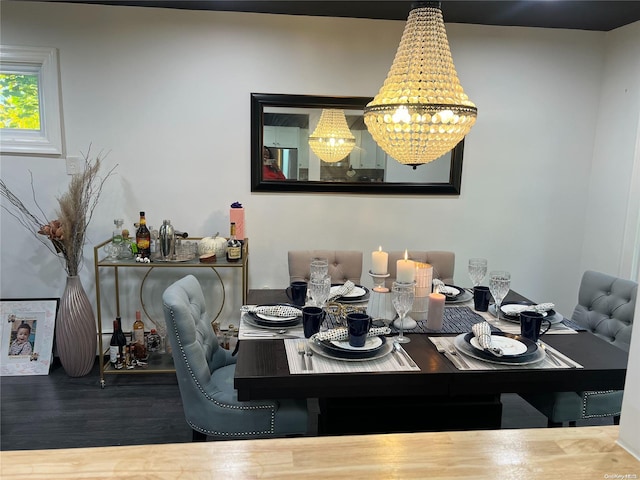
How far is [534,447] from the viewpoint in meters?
0.83

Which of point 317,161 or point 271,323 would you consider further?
point 317,161

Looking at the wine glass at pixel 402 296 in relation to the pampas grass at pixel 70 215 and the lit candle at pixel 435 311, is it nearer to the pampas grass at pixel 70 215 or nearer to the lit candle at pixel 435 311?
the lit candle at pixel 435 311

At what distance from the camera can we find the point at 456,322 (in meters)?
2.05

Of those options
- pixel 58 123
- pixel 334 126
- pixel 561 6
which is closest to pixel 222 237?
pixel 334 126

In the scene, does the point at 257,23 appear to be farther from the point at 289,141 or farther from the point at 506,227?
the point at 506,227

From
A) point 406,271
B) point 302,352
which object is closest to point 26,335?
point 302,352

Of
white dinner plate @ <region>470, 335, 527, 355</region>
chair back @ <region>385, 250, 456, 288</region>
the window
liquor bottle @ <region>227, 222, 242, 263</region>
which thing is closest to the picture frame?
the window

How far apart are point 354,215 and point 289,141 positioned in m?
0.69

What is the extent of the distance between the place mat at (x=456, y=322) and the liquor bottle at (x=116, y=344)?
1.95m

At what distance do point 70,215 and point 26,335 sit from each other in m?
0.91

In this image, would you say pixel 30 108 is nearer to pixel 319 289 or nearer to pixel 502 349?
pixel 319 289

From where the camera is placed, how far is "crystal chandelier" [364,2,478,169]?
6.20 feet

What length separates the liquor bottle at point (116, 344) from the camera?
9.87 ft

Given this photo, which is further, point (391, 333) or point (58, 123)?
point (58, 123)
